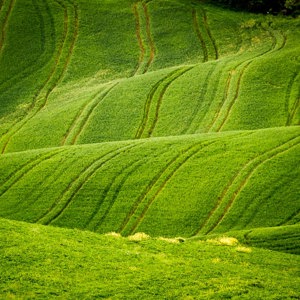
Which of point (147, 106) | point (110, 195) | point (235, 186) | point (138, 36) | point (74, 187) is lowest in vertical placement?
point (110, 195)

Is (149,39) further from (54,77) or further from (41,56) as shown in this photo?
(41,56)

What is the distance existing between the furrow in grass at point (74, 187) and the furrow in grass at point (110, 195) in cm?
226

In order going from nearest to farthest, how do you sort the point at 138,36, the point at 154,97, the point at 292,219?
the point at 292,219
the point at 154,97
the point at 138,36

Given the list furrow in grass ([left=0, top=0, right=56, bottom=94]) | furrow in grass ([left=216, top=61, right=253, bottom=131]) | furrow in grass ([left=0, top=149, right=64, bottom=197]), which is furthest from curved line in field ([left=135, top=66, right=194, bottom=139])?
furrow in grass ([left=0, top=0, right=56, bottom=94])

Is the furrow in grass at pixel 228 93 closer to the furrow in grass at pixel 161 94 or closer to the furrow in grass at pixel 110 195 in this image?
the furrow in grass at pixel 161 94

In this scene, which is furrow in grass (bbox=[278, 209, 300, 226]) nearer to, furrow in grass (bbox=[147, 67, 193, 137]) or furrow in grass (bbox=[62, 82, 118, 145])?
furrow in grass (bbox=[147, 67, 193, 137])

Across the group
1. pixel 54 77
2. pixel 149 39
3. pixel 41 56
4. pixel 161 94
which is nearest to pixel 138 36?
pixel 149 39

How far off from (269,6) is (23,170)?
58698mm

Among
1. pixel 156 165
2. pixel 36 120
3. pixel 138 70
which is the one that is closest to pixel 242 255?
pixel 156 165

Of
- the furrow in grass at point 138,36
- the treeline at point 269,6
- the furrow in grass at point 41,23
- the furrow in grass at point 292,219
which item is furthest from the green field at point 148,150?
the treeline at point 269,6

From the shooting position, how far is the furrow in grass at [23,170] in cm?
4156

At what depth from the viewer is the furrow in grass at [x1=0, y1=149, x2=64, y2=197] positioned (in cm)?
4156

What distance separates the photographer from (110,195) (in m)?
38.8

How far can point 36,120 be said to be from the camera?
59719 mm
